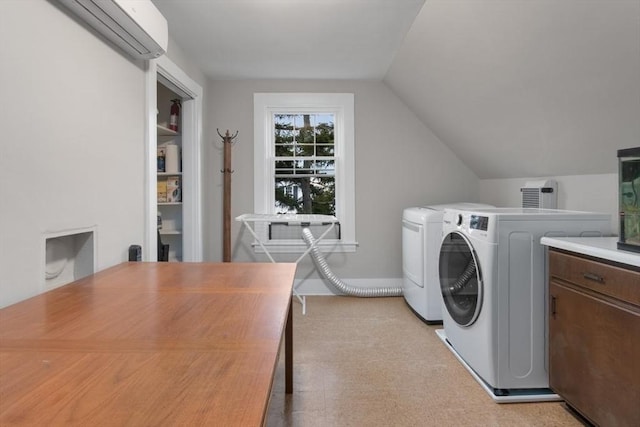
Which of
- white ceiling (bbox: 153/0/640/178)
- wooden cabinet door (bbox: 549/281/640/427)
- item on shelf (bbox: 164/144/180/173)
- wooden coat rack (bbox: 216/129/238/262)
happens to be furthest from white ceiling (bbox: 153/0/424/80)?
wooden cabinet door (bbox: 549/281/640/427)

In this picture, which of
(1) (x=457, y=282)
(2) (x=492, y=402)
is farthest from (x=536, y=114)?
(2) (x=492, y=402)

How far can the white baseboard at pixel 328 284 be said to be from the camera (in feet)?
12.8

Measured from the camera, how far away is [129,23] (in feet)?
5.69

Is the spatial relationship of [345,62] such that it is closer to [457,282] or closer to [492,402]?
[457,282]

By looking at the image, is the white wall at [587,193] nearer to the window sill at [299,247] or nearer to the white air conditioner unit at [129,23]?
the window sill at [299,247]

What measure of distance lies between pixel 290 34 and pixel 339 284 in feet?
7.57

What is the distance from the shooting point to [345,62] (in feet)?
10.9

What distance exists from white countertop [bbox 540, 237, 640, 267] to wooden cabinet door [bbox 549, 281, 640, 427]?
19 centimetres

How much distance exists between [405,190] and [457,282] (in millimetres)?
1667

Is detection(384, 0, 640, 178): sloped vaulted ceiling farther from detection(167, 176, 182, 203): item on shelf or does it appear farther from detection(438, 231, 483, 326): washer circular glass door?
detection(167, 176, 182, 203): item on shelf

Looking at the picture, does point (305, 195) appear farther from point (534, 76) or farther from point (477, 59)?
point (534, 76)

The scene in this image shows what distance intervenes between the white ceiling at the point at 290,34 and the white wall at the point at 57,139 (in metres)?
0.74

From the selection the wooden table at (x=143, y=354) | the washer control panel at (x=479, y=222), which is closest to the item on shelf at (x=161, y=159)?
the wooden table at (x=143, y=354)

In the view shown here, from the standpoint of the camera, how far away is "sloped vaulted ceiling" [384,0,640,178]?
1660 millimetres
